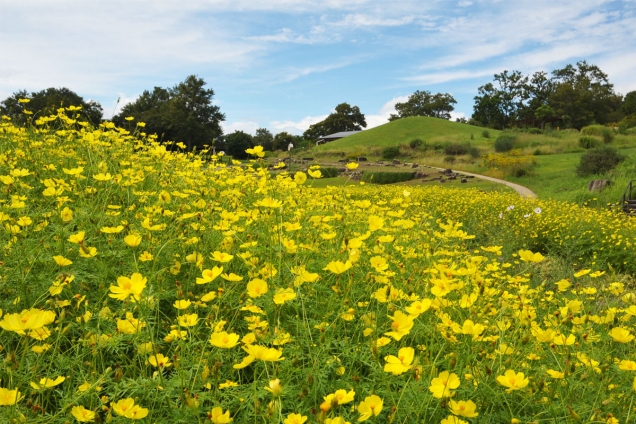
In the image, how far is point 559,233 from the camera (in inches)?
281

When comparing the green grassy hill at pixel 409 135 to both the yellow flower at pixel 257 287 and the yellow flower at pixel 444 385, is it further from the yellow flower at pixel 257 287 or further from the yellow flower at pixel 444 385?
the yellow flower at pixel 444 385

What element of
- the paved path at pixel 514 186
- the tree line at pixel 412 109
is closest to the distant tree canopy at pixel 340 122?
the tree line at pixel 412 109

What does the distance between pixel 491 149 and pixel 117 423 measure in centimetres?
2790

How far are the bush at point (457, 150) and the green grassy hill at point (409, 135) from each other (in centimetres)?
268

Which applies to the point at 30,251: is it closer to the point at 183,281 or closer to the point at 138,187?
the point at 183,281

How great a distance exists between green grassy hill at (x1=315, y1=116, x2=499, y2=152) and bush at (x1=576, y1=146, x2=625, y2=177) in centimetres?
1454

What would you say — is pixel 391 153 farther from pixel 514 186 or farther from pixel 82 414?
pixel 82 414

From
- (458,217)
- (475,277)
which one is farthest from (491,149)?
(475,277)

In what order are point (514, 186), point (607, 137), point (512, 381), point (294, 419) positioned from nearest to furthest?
point (294, 419) → point (512, 381) → point (514, 186) → point (607, 137)

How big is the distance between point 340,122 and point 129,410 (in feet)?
204

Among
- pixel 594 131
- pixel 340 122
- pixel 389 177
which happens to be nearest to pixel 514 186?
pixel 389 177

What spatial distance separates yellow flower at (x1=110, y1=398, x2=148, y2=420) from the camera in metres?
1.07

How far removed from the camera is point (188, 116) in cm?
3866

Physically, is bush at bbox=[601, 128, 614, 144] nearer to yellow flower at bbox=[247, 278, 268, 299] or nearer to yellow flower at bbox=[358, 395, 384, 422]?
yellow flower at bbox=[247, 278, 268, 299]
